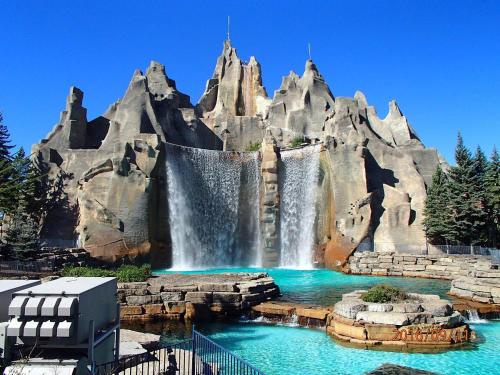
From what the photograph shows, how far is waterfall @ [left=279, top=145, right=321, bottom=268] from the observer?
140ft

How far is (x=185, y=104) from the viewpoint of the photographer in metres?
58.9

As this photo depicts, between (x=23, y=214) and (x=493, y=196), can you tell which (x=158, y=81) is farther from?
(x=493, y=196)

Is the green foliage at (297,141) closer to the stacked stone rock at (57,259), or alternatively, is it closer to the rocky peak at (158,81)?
the rocky peak at (158,81)

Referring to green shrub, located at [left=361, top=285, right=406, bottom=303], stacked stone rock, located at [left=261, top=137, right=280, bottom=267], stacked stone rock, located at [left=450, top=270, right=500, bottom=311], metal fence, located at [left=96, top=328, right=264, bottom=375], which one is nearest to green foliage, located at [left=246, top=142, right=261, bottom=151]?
stacked stone rock, located at [left=261, top=137, right=280, bottom=267]

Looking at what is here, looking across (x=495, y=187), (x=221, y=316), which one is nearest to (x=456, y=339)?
(x=221, y=316)

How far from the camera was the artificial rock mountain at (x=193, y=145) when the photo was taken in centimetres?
3703

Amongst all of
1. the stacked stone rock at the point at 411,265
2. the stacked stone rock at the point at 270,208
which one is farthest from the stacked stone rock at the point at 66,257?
the stacked stone rock at the point at 411,265

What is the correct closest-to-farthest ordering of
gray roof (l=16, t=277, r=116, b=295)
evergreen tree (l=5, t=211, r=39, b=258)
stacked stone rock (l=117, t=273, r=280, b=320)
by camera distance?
gray roof (l=16, t=277, r=116, b=295) < stacked stone rock (l=117, t=273, r=280, b=320) < evergreen tree (l=5, t=211, r=39, b=258)

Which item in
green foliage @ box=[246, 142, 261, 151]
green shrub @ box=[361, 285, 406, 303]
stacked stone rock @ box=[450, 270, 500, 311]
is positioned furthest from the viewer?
green foliage @ box=[246, 142, 261, 151]

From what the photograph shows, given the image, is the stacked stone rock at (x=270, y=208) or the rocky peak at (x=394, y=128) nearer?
the stacked stone rock at (x=270, y=208)

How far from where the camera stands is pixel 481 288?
75.5 ft

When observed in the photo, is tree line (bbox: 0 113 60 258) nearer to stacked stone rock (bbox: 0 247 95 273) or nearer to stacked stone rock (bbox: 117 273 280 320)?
stacked stone rock (bbox: 0 247 95 273)

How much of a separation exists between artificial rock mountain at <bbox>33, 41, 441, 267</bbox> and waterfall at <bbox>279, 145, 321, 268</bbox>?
2.56 ft

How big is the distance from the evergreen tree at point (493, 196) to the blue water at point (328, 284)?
969 cm
